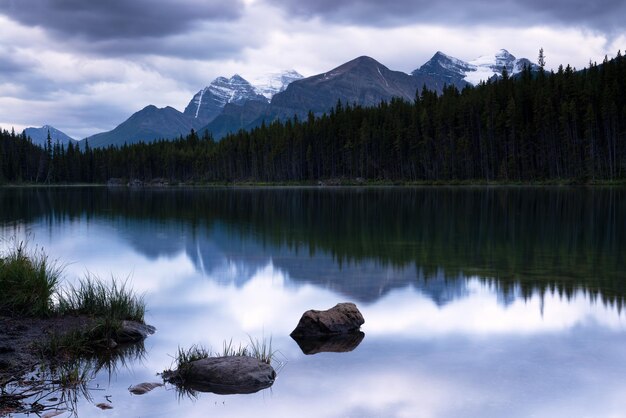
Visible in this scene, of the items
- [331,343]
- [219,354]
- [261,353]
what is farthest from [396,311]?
[219,354]

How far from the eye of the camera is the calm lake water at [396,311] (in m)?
9.81

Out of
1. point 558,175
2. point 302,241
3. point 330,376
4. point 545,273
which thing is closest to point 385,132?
point 558,175

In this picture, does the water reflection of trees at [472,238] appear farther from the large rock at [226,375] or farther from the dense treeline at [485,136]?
the dense treeline at [485,136]

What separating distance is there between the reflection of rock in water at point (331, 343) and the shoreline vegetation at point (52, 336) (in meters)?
3.55

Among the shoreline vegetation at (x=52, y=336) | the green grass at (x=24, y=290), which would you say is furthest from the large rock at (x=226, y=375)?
the green grass at (x=24, y=290)

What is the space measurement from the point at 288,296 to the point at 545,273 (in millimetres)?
9388

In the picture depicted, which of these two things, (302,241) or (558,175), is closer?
(302,241)

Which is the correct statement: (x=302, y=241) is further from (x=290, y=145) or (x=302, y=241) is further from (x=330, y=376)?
(x=290, y=145)

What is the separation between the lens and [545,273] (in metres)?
20.8

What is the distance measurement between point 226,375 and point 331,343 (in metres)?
3.28

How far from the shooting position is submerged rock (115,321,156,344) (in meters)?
13.3

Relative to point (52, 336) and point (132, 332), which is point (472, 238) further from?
point (52, 336)

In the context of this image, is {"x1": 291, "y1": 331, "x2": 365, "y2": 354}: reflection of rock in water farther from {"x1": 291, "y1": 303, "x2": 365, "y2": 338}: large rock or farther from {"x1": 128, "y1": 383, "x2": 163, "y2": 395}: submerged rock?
{"x1": 128, "y1": 383, "x2": 163, "y2": 395}: submerged rock

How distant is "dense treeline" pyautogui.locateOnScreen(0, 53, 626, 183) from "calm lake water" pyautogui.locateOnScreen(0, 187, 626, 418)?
81448 millimetres
